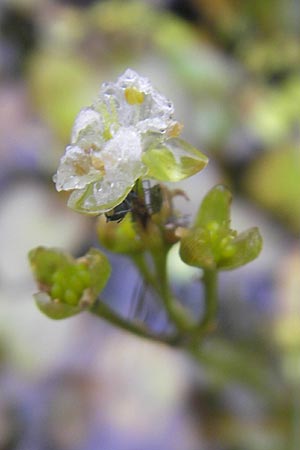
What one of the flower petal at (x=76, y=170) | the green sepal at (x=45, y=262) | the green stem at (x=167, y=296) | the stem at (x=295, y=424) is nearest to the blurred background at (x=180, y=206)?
the stem at (x=295, y=424)

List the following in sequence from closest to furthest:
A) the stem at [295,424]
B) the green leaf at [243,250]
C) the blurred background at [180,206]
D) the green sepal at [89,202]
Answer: the green sepal at [89,202] → the green leaf at [243,250] → the stem at [295,424] → the blurred background at [180,206]

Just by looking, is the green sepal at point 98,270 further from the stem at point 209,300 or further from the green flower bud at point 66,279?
the stem at point 209,300

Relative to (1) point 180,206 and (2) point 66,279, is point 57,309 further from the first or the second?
(1) point 180,206

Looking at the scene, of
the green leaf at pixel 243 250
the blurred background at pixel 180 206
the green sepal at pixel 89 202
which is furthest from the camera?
the blurred background at pixel 180 206

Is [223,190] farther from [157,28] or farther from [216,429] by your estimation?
[157,28]

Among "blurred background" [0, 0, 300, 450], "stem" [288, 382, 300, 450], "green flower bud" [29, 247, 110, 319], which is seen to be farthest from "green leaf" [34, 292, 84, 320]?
"stem" [288, 382, 300, 450]

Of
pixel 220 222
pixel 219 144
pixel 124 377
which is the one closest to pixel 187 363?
pixel 124 377

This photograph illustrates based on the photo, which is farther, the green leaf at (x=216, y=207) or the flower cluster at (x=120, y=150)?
the green leaf at (x=216, y=207)

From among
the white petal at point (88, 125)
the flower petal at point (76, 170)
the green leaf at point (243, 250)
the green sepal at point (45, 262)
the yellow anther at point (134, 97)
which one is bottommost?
the green sepal at point (45, 262)
